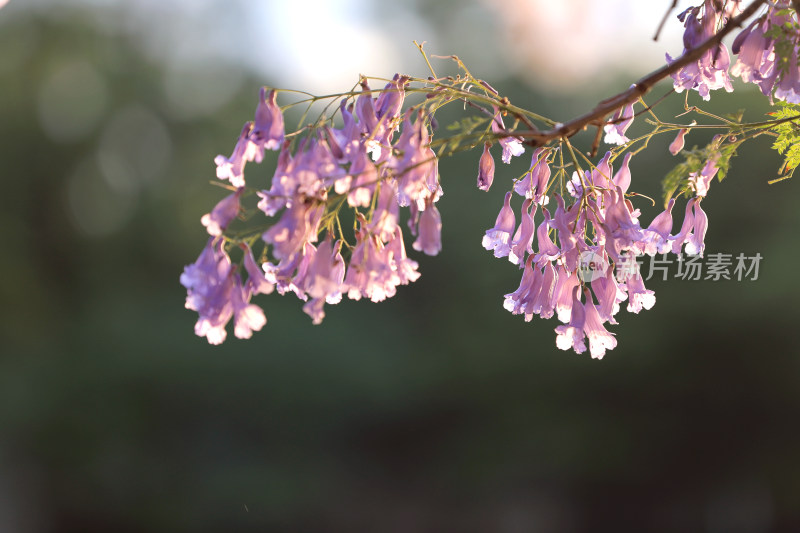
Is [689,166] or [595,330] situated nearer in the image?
[689,166]

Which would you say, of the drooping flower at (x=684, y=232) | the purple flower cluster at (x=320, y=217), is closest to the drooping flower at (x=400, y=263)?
the purple flower cluster at (x=320, y=217)

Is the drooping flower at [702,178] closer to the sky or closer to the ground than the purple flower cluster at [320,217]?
closer to the sky

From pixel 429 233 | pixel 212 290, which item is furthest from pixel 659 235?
pixel 212 290

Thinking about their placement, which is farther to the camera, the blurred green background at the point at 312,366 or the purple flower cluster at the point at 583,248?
the blurred green background at the point at 312,366

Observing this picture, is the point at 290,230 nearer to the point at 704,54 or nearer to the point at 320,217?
the point at 320,217

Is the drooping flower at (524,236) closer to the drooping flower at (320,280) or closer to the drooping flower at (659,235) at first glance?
the drooping flower at (659,235)

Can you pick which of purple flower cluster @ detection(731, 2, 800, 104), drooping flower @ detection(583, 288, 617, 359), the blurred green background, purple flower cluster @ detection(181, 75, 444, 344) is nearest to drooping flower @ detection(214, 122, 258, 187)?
purple flower cluster @ detection(181, 75, 444, 344)
